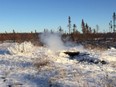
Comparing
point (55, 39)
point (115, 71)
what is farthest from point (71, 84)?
point (55, 39)

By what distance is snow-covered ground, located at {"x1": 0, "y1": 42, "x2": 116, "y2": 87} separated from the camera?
13008 millimetres

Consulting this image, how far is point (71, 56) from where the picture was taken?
63.7 ft

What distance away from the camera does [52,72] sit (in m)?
14.3

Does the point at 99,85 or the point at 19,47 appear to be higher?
the point at 19,47

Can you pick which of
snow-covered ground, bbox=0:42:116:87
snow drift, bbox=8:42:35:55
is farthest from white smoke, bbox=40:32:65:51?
snow-covered ground, bbox=0:42:116:87

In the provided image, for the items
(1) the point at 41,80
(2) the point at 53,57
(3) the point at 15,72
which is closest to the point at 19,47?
(2) the point at 53,57

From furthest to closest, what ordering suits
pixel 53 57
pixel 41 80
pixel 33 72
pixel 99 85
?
pixel 53 57 < pixel 33 72 < pixel 41 80 < pixel 99 85

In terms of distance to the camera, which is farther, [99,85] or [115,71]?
[115,71]

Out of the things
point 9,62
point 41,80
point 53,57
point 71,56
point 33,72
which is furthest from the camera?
point 71,56

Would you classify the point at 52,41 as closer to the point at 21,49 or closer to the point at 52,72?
the point at 21,49

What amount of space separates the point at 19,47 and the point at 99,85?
810cm

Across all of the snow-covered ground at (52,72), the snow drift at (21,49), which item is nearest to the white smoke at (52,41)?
the snow drift at (21,49)

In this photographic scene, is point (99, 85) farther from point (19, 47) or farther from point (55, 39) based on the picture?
point (55, 39)

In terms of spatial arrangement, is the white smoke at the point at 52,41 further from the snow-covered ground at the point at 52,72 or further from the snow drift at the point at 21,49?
the snow-covered ground at the point at 52,72
